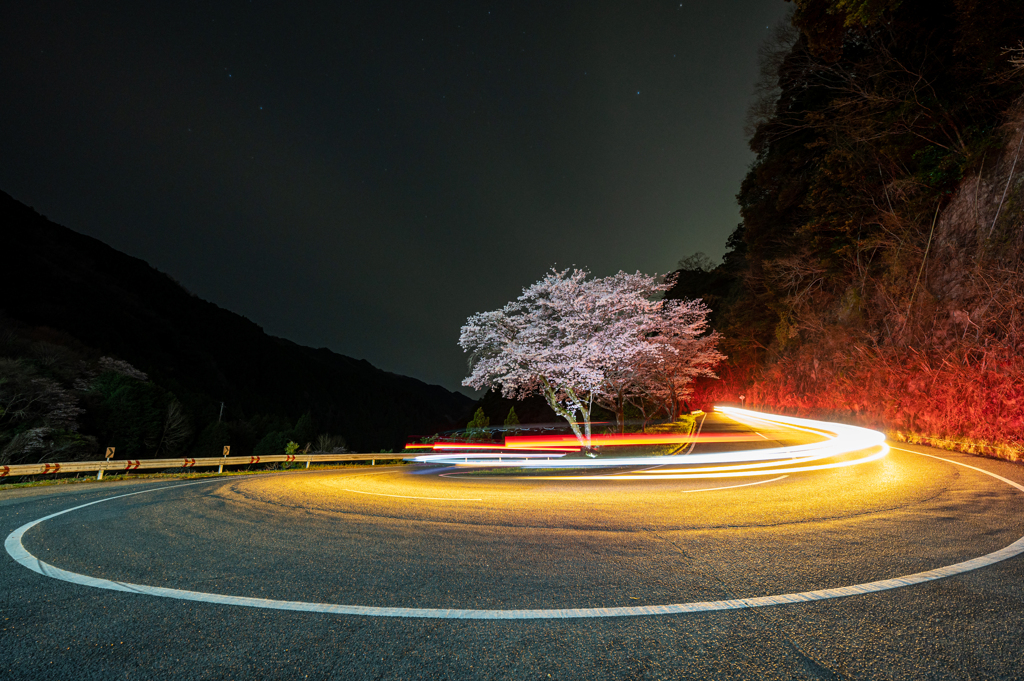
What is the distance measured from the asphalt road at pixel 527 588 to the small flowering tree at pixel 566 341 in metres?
12.9

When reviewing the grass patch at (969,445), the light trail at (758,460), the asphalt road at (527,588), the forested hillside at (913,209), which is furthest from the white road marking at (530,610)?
the forested hillside at (913,209)

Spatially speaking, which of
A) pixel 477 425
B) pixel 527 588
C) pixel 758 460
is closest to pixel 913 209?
pixel 758 460

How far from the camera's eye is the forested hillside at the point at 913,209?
664 inches

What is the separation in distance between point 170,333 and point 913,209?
13788cm

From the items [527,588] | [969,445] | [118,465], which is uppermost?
[118,465]

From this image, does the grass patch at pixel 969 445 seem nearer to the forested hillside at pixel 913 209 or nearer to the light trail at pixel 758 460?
the forested hillside at pixel 913 209

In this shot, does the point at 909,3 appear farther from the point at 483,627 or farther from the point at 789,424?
the point at 483,627

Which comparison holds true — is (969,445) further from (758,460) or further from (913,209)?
(913,209)

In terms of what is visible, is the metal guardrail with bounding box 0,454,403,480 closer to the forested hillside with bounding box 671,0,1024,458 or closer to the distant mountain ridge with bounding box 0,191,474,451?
the forested hillside with bounding box 671,0,1024,458

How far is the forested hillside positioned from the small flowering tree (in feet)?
38.6

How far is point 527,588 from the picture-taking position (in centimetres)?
390

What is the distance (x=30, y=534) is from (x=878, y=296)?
3395cm

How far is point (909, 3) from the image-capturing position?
803 inches

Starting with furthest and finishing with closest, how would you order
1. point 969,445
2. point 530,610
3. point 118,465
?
point 118,465
point 969,445
point 530,610
